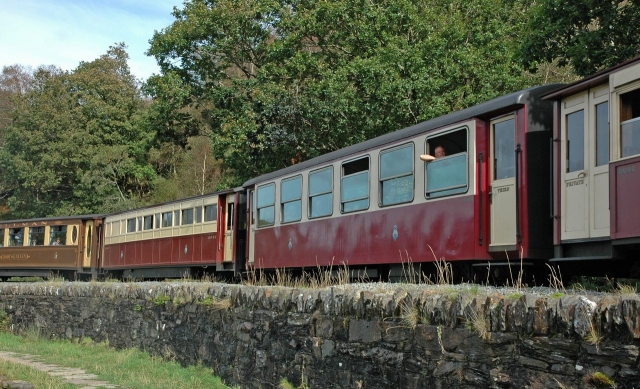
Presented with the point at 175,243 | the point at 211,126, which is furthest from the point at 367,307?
the point at 211,126

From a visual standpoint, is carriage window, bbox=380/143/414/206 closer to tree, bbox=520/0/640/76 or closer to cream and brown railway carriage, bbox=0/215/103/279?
tree, bbox=520/0/640/76

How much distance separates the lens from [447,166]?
11750 millimetres

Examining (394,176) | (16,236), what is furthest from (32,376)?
(16,236)

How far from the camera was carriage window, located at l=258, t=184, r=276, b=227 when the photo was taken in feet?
58.6

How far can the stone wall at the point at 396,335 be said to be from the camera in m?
5.05

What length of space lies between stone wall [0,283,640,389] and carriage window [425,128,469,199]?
9.90ft

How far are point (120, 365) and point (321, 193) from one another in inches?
192

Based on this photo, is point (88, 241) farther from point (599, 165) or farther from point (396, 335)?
point (396, 335)

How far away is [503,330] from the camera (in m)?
5.73

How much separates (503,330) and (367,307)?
2109 mm

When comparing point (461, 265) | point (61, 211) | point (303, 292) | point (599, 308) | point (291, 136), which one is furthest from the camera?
point (61, 211)

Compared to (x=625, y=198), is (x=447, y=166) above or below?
above

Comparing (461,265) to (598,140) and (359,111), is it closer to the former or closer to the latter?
(598,140)

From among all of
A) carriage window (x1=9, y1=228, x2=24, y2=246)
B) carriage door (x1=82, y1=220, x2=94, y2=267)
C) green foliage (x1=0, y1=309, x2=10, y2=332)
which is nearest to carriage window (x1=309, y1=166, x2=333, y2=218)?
green foliage (x1=0, y1=309, x2=10, y2=332)
